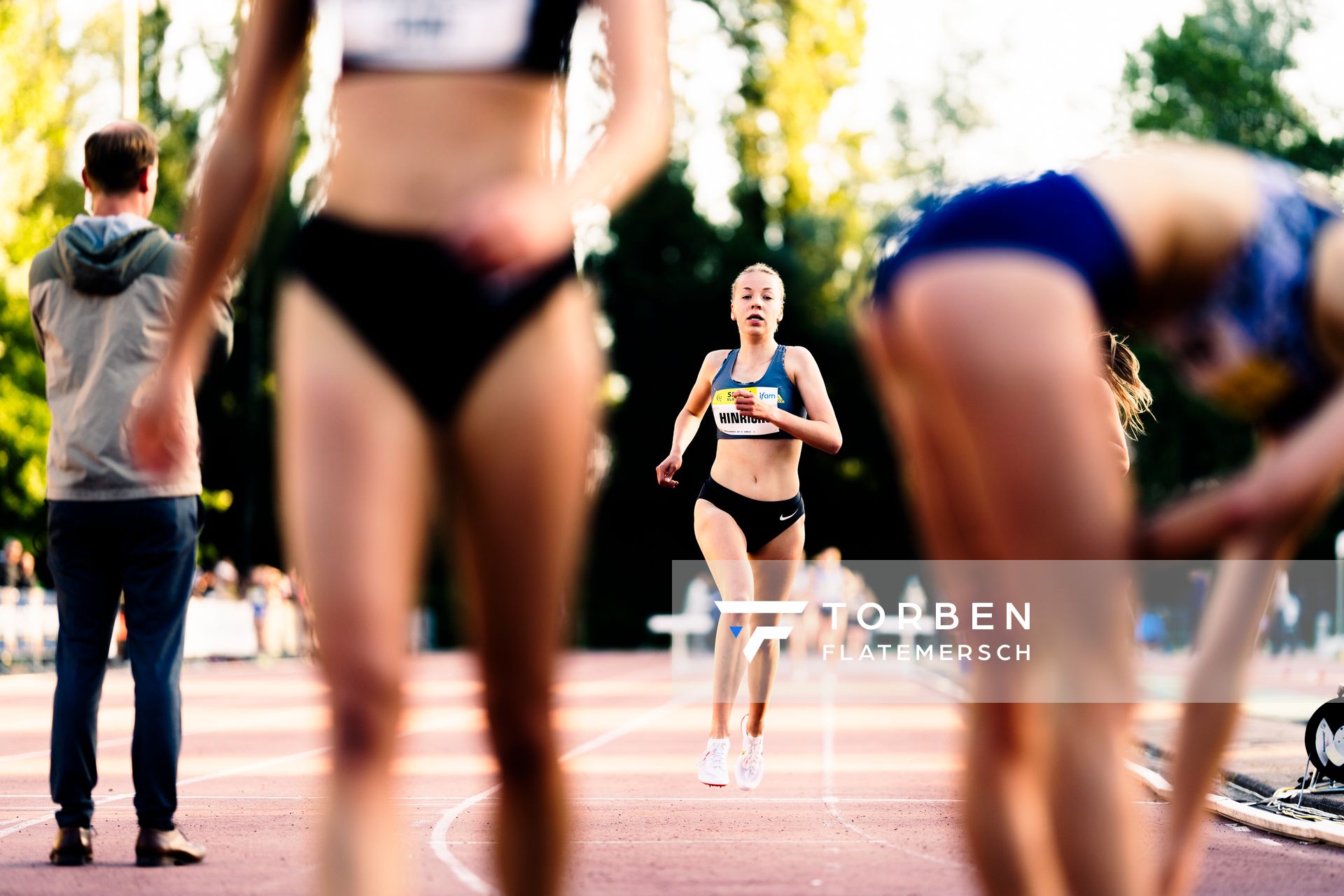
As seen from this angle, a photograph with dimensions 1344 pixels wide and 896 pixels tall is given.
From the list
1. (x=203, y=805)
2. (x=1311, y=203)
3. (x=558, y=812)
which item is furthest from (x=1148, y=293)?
(x=203, y=805)

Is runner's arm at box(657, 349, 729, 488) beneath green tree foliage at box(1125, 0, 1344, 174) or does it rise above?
beneath

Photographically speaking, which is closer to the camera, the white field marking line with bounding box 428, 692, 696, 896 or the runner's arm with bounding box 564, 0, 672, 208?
the runner's arm with bounding box 564, 0, 672, 208

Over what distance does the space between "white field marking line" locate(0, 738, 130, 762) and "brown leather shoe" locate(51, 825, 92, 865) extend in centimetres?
437

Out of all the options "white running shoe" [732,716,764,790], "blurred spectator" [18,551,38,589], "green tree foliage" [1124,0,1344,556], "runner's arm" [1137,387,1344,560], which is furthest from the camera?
"green tree foliage" [1124,0,1344,556]

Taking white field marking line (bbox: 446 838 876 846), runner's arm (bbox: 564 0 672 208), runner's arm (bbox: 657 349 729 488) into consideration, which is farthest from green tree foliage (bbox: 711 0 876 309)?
runner's arm (bbox: 564 0 672 208)

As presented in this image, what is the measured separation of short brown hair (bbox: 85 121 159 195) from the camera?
6.32 metres

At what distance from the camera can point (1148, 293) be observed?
2906 millimetres

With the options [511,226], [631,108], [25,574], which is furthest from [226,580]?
[511,226]

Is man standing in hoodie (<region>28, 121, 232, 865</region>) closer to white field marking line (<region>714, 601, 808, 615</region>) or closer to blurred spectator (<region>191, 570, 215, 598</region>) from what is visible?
white field marking line (<region>714, 601, 808, 615</region>)

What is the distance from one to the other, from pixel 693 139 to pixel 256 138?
1525 inches

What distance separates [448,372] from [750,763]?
6550 mm

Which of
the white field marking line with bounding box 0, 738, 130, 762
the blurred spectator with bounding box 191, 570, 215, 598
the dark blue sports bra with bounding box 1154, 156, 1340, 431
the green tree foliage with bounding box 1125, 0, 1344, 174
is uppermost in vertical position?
the green tree foliage with bounding box 1125, 0, 1344, 174

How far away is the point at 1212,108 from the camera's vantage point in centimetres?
4566

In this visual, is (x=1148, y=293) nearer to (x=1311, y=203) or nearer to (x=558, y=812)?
(x=1311, y=203)
